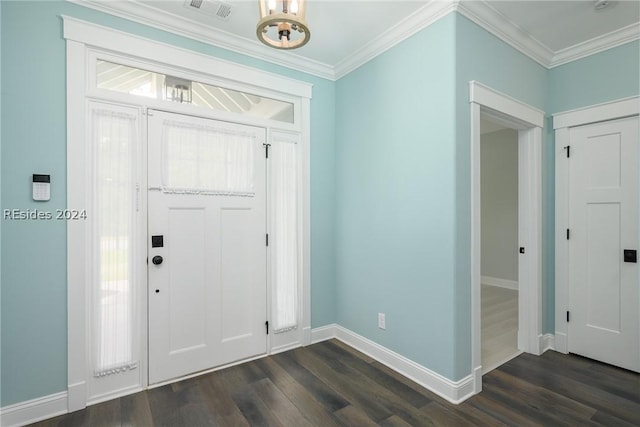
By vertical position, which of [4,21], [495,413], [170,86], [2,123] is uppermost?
[4,21]

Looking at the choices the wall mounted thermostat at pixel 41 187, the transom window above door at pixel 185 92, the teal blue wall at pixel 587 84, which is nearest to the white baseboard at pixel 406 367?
the teal blue wall at pixel 587 84

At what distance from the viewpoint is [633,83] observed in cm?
265

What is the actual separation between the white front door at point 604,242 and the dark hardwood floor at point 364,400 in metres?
0.24

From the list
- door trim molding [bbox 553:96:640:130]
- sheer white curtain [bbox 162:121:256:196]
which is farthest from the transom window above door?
door trim molding [bbox 553:96:640:130]

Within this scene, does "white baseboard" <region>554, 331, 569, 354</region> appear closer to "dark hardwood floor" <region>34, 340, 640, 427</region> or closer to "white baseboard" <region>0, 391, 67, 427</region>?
"dark hardwood floor" <region>34, 340, 640, 427</region>

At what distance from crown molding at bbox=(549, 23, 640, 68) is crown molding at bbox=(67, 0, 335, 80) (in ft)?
7.62

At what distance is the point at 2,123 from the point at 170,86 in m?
1.11

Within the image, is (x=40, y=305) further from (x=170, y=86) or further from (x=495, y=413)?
(x=495, y=413)

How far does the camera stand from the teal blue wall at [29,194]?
199 centimetres

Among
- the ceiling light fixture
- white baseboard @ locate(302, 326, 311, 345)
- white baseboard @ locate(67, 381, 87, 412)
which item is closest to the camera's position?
the ceiling light fixture

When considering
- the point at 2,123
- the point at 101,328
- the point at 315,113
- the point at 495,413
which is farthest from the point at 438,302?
the point at 2,123

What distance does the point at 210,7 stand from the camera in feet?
7.85

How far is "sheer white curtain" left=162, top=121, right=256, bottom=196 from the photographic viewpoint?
2561mm

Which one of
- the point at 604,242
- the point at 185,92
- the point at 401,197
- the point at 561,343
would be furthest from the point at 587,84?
the point at 185,92
